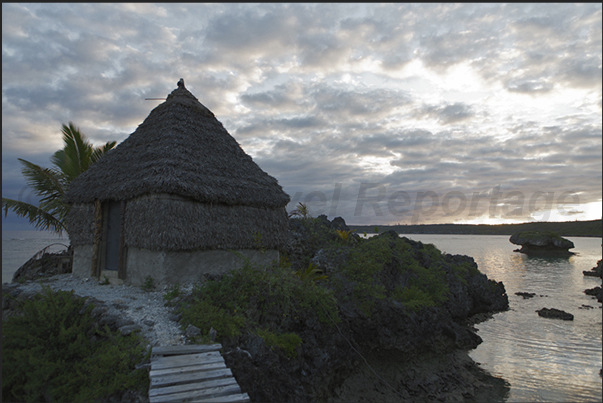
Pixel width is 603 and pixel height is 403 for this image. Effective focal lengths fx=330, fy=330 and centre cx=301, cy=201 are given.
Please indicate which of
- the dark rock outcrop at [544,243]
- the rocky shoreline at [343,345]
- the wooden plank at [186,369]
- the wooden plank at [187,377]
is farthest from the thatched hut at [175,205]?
the dark rock outcrop at [544,243]

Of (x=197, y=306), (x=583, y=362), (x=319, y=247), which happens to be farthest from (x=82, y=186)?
(x=583, y=362)

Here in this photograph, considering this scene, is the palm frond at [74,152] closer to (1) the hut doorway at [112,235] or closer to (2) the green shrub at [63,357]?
(1) the hut doorway at [112,235]

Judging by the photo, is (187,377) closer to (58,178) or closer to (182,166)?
(182,166)

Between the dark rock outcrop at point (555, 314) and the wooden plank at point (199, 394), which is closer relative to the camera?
the wooden plank at point (199, 394)

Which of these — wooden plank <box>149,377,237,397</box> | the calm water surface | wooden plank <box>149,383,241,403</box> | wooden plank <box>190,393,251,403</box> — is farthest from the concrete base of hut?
the calm water surface

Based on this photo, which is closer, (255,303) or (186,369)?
(186,369)

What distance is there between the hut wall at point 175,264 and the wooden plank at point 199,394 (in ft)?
15.8

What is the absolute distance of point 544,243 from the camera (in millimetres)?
49969

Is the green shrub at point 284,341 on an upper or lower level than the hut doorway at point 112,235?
lower

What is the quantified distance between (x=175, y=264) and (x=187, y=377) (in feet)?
15.9

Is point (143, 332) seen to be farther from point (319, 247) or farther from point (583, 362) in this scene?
point (583, 362)

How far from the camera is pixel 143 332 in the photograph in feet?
21.2

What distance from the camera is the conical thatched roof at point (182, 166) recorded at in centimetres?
966

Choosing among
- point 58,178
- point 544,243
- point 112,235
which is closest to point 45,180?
point 58,178
